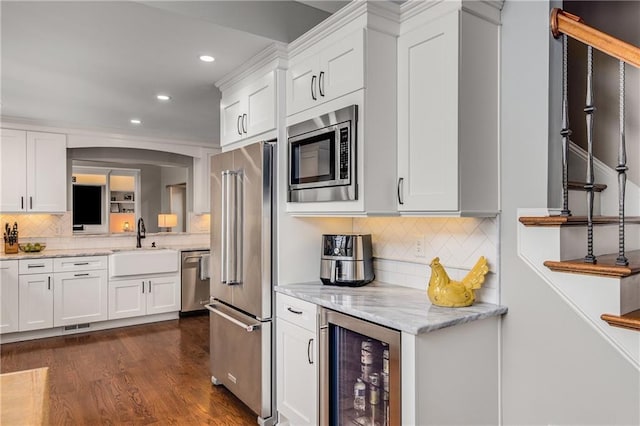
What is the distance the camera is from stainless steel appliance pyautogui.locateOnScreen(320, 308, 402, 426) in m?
2.01

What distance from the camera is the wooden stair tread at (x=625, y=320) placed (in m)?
1.57

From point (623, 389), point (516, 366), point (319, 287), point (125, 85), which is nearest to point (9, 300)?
point (125, 85)

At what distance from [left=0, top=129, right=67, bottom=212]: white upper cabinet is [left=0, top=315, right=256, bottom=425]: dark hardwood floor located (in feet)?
5.25

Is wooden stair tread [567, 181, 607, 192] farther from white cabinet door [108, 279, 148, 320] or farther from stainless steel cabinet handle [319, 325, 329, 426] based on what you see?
white cabinet door [108, 279, 148, 320]

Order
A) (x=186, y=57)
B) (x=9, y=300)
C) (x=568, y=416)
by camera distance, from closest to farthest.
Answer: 1. (x=568, y=416)
2. (x=186, y=57)
3. (x=9, y=300)

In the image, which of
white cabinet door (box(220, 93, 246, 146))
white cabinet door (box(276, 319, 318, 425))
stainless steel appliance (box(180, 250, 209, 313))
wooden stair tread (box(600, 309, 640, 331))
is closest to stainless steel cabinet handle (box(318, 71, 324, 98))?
white cabinet door (box(220, 93, 246, 146))

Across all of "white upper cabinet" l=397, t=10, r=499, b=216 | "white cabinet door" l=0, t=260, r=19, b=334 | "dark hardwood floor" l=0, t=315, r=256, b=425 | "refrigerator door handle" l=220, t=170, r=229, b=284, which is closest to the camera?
"white upper cabinet" l=397, t=10, r=499, b=216

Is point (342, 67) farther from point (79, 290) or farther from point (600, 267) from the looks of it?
point (79, 290)

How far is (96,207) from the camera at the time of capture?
18.6 feet

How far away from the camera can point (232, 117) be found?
10.9 feet

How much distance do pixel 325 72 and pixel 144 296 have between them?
4.11 meters

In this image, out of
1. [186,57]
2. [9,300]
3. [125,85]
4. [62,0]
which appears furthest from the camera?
[9,300]

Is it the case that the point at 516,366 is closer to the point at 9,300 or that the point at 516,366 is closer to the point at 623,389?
the point at 623,389

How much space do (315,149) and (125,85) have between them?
209 cm
